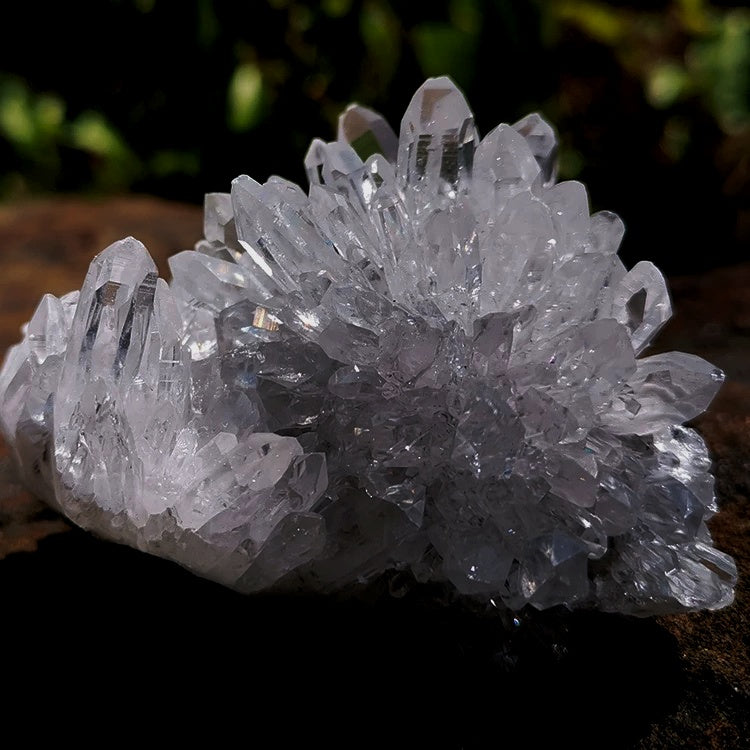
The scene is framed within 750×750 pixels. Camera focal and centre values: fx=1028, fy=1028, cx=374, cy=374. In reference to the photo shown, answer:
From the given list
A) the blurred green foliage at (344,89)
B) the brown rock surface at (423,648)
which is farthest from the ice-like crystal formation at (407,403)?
the blurred green foliage at (344,89)

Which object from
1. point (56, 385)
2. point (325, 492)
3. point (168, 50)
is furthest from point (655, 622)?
point (168, 50)

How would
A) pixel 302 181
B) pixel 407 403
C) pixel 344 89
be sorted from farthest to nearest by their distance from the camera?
pixel 344 89, pixel 302 181, pixel 407 403

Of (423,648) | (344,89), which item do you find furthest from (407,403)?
(344,89)

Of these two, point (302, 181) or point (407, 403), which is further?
point (302, 181)

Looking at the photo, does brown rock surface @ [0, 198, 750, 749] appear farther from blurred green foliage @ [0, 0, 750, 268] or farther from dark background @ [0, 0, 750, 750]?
blurred green foliage @ [0, 0, 750, 268]

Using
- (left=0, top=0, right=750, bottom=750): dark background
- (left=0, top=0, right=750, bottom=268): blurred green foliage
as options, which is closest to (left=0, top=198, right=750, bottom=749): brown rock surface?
(left=0, top=0, right=750, bottom=750): dark background

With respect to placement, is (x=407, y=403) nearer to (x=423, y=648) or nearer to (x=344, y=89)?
(x=423, y=648)

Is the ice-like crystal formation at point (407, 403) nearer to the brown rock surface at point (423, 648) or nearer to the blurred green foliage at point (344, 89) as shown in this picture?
the brown rock surface at point (423, 648)
